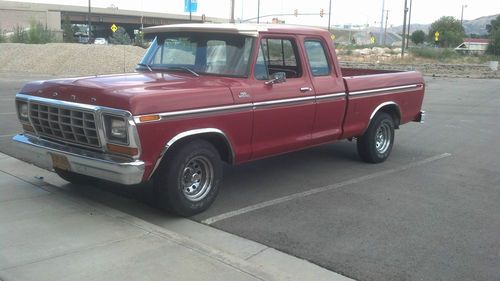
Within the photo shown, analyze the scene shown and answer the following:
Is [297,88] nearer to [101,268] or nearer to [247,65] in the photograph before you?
[247,65]

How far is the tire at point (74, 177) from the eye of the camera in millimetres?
6379

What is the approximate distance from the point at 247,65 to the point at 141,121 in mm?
1672

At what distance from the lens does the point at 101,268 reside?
4.10 m

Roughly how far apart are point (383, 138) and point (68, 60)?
2535 cm

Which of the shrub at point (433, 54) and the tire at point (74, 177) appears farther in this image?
the shrub at point (433, 54)

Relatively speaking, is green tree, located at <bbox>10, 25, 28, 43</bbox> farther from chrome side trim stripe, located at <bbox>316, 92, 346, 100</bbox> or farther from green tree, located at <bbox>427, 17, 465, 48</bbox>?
green tree, located at <bbox>427, 17, 465, 48</bbox>

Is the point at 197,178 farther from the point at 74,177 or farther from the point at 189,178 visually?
the point at 74,177

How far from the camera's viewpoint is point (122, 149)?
16.1 feet

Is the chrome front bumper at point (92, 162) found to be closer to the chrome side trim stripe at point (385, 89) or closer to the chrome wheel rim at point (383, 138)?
the chrome side trim stripe at point (385, 89)

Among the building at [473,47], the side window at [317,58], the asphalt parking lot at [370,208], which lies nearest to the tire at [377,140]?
the asphalt parking lot at [370,208]

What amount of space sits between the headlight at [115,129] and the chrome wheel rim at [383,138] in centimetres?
458

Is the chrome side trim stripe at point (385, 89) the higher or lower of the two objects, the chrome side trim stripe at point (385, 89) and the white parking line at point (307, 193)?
the higher

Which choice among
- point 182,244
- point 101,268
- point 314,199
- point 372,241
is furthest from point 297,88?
point 101,268

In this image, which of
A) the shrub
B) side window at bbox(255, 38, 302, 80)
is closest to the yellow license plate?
side window at bbox(255, 38, 302, 80)
